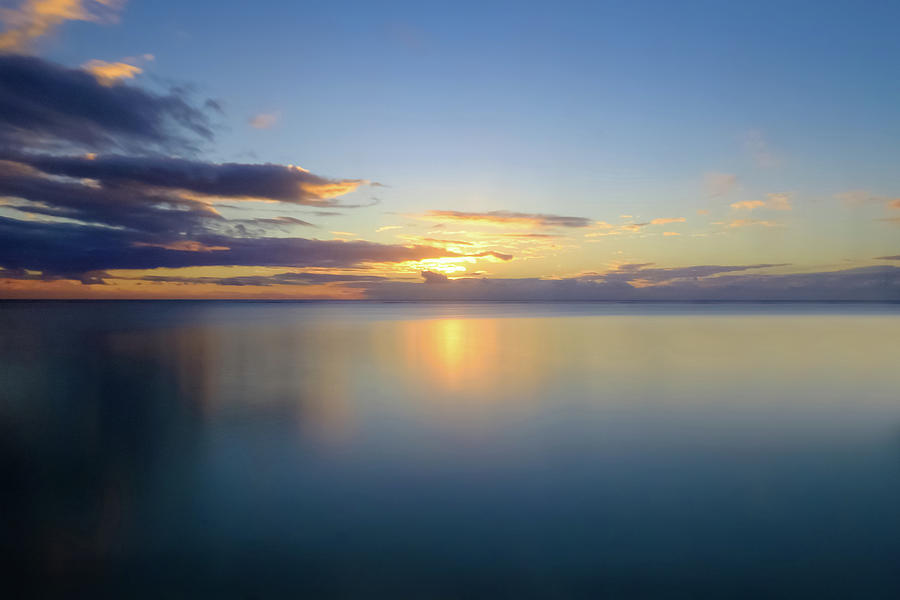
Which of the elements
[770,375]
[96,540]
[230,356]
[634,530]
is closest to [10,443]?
[96,540]

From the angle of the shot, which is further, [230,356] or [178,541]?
[230,356]

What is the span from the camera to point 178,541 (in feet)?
22.4

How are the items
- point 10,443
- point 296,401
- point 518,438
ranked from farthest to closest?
point 296,401
point 518,438
point 10,443

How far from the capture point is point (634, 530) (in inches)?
283

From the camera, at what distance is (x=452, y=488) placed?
351 inches

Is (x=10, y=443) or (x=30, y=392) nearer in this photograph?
(x=10, y=443)

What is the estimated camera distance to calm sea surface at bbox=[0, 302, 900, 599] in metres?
6.05

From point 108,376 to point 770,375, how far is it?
90.1 feet

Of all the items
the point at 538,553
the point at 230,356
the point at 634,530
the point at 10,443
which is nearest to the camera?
the point at 538,553

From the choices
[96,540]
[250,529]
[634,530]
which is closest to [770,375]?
[634,530]

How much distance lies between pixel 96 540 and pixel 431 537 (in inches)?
175

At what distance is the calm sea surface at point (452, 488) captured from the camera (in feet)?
19.9

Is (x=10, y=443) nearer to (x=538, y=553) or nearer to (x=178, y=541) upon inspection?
(x=178, y=541)

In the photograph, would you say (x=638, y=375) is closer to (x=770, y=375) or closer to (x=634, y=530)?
(x=770, y=375)
